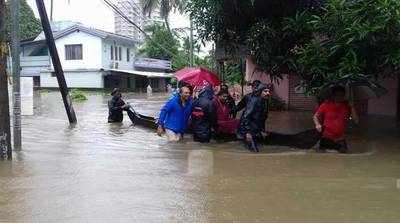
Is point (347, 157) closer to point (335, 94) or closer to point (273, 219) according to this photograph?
point (335, 94)

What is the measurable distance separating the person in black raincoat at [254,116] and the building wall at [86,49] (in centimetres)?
3671

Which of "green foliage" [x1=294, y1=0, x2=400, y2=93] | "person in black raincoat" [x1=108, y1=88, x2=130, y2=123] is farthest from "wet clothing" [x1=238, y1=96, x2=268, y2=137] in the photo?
"person in black raincoat" [x1=108, y1=88, x2=130, y2=123]

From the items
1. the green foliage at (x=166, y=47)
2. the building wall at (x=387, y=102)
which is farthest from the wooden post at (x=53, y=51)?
the green foliage at (x=166, y=47)

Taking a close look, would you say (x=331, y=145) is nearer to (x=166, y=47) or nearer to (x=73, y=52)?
(x=73, y=52)

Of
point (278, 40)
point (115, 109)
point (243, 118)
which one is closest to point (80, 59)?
point (115, 109)

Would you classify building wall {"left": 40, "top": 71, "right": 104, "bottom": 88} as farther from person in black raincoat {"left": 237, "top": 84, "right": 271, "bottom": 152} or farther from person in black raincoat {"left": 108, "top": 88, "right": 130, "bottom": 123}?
person in black raincoat {"left": 237, "top": 84, "right": 271, "bottom": 152}

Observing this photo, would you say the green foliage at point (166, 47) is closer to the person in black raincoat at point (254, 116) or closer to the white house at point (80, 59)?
the white house at point (80, 59)

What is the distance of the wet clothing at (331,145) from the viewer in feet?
31.3

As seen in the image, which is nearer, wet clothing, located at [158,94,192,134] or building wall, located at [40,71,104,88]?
wet clothing, located at [158,94,192,134]

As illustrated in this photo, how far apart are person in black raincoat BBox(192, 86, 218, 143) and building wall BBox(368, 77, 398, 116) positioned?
26.0ft

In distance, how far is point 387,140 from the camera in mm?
11719

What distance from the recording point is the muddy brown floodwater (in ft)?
19.0

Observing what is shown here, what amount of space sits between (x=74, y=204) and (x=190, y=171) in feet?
7.67

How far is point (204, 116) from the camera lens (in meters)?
10.2
